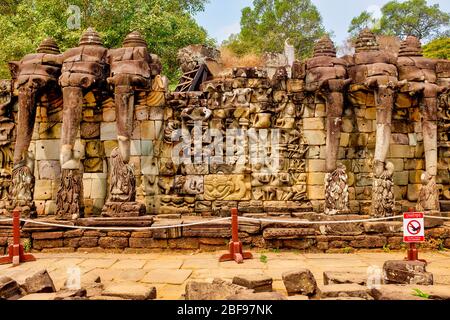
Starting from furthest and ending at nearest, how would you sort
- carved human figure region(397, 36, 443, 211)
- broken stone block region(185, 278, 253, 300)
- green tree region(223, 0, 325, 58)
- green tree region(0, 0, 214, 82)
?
green tree region(223, 0, 325, 58)
green tree region(0, 0, 214, 82)
carved human figure region(397, 36, 443, 211)
broken stone block region(185, 278, 253, 300)

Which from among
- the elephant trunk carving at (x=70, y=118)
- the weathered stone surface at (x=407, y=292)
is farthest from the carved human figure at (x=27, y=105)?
the weathered stone surface at (x=407, y=292)

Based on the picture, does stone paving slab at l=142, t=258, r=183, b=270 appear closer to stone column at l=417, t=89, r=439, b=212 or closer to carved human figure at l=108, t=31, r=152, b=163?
carved human figure at l=108, t=31, r=152, b=163

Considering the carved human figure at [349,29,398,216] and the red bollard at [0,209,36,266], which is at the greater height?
the carved human figure at [349,29,398,216]

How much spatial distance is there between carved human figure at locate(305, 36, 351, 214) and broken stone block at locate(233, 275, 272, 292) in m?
3.56

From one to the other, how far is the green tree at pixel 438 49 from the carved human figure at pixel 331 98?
16790 millimetres

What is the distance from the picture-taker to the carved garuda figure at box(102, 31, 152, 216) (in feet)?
26.7

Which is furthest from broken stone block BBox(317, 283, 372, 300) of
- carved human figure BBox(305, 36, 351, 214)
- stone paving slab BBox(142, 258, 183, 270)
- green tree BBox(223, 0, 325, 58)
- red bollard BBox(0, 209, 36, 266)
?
green tree BBox(223, 0, 325, 58)

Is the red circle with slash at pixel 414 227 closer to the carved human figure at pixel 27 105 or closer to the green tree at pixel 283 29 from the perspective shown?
the carved human figure at pixel 27 105

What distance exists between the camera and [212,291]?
4297 millimetres

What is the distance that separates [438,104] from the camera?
371 inches

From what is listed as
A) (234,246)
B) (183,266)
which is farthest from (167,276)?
(234,246)

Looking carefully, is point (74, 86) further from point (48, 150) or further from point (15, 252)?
point (15, 252)
